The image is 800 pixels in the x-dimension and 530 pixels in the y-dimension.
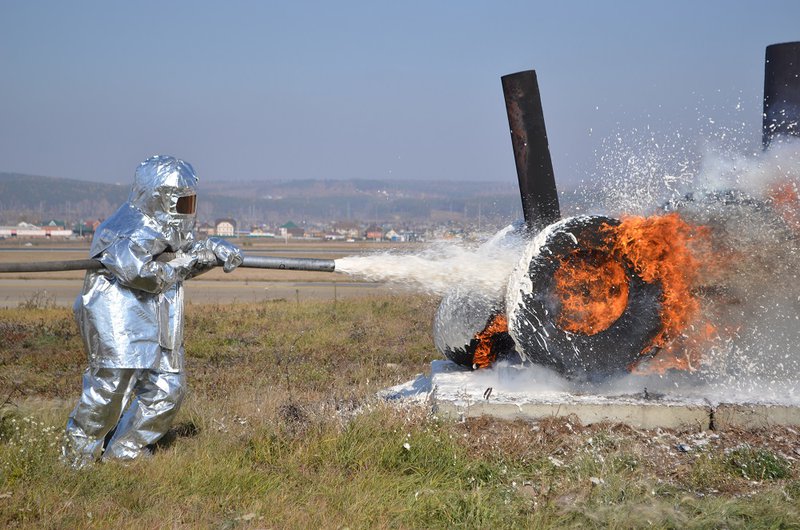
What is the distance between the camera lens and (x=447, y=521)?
4.93 metres

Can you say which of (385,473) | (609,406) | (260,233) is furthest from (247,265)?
(260,233)

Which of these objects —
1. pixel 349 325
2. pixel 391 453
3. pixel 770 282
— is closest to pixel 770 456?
pixel 770 282

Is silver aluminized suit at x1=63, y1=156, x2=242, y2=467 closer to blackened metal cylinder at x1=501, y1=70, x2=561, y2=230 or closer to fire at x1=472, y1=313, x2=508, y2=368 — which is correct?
fire at x1=472, y1=313, x2=508, y2=368

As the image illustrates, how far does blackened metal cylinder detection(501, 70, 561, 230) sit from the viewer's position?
8.34 m

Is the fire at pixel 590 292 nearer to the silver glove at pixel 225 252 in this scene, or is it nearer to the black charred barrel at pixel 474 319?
the black charred barrel at pixel 474 319

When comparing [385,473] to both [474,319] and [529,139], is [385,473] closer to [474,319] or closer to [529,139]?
[474,319]

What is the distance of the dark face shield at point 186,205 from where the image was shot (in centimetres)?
604

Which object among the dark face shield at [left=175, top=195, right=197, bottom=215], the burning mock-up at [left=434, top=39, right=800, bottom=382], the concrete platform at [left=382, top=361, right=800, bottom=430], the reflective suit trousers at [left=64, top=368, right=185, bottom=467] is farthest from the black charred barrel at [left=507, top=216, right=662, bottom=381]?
the reflective suit trousers at [left=64, top=368, right=185, bottom=467]

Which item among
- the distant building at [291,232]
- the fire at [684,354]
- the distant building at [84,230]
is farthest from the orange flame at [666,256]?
the distant building at [291,232]

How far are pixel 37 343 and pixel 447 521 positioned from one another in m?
8.47

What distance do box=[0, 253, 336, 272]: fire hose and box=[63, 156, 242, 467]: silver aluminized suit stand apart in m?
0.09

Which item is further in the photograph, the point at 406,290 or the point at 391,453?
the point at 406,290

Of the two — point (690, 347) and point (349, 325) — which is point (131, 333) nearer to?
point (690, 347)

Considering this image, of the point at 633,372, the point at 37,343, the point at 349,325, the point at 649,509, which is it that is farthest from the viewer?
the point at 349,325
